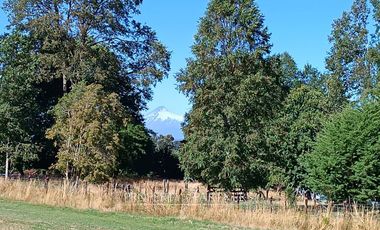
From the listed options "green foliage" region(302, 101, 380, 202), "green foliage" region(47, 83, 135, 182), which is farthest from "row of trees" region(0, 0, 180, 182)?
"green foliage" region(302, 101, 380, 202)

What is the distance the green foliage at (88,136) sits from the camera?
103 ft

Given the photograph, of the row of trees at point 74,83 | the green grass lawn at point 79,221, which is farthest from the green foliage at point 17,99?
the green grass lawn at point 79,221

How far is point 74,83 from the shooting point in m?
41.3

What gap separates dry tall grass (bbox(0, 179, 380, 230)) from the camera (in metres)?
16.0

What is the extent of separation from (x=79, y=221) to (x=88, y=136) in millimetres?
18231

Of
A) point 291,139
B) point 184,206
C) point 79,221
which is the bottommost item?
point 79,221

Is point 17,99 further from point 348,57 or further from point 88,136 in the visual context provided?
point 348,57

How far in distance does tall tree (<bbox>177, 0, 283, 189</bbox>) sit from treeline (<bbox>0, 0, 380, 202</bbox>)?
0.06 m

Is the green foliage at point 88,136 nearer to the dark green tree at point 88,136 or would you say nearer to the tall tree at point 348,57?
the dark green tree at point 88,136

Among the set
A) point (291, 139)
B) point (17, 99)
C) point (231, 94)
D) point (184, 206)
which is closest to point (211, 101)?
point (231, 94)

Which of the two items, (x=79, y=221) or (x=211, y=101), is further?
(x=211, y=101)

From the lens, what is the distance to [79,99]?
33656 mm

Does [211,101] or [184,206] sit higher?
[211,101]

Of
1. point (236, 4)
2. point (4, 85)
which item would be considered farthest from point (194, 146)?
point (4, 85)
